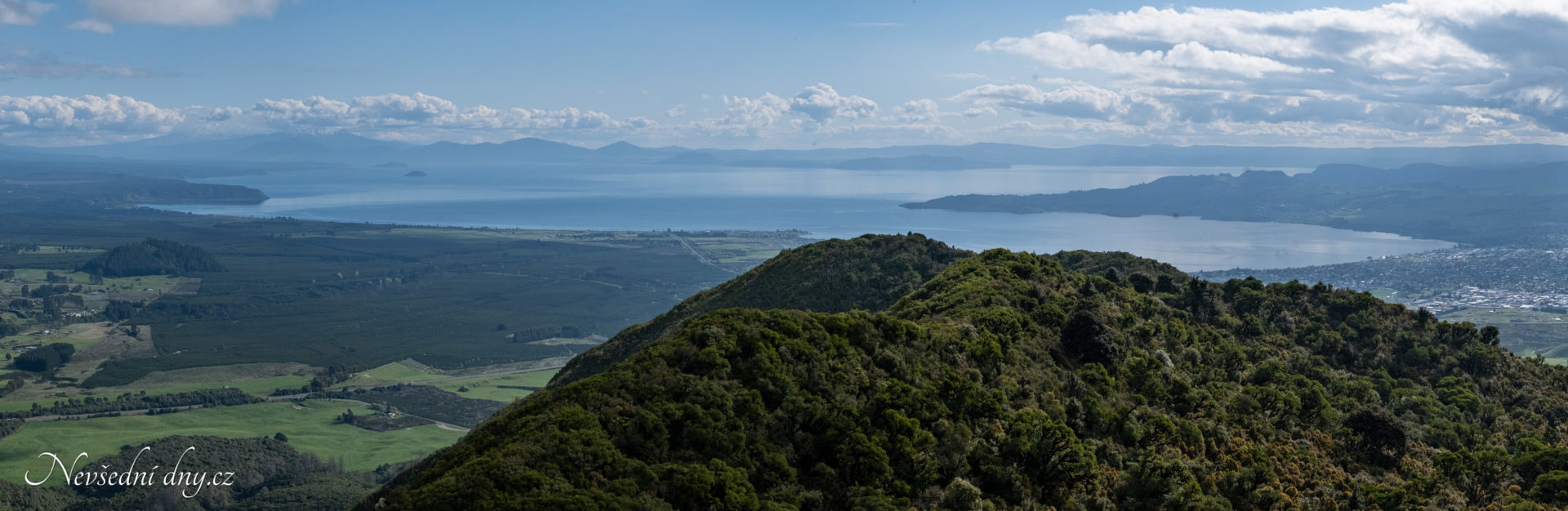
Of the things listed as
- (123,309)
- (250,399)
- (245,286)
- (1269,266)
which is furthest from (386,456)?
(1269,266)

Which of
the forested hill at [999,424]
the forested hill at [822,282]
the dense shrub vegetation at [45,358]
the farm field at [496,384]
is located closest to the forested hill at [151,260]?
the dense shrub vegetation at [45,358]

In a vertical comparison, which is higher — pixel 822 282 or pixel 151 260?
pixel 822 282

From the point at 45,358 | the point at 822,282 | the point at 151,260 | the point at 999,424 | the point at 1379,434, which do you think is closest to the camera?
the point at 999,424

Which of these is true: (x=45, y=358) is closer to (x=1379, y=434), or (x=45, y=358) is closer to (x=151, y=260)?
(x=151, y=260)

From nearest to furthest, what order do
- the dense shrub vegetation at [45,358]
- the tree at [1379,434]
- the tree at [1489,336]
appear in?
the tree at [1379,434], the tree at [1489,336], the dense shrub vegetation at [45,358]

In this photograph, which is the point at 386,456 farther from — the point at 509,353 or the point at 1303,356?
the point at 1303,356

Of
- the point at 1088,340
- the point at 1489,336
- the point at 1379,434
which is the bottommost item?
the point at 1379,434

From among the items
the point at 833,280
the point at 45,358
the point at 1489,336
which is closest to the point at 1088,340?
the point at 833,280

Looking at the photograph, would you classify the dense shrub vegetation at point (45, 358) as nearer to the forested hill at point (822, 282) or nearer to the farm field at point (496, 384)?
the farm field at point (496, 384)
